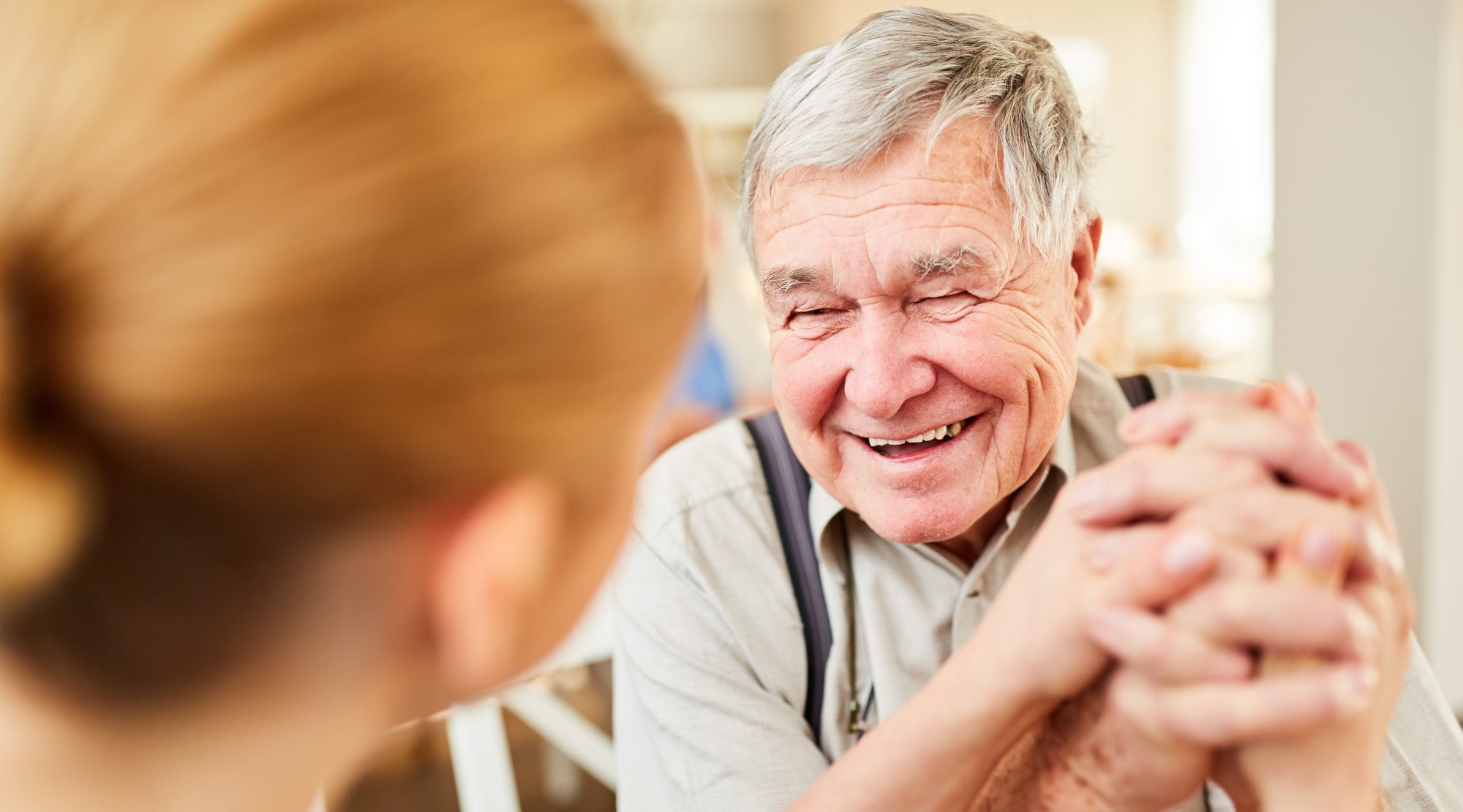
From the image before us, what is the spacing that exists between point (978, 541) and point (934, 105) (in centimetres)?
51

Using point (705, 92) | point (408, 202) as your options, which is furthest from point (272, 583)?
point (705, 92)

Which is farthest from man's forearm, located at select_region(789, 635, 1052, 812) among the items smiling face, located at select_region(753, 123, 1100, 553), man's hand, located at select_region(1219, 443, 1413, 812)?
smiling face, located at select_region(753, 123, 1100, 553)

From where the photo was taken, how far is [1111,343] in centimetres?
613

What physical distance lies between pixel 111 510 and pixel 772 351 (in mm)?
827

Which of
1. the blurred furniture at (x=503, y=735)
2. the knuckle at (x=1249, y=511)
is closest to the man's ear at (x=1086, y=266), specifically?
the knuckle at (x=1249, y=511)

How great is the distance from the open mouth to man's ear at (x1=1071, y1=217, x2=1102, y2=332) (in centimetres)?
21

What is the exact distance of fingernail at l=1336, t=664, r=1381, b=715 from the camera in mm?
772

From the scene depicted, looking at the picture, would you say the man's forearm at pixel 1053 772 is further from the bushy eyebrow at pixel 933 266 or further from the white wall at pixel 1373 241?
the white wall at pixel 1373 241

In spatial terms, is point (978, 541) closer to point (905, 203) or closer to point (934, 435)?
point (934, 435)

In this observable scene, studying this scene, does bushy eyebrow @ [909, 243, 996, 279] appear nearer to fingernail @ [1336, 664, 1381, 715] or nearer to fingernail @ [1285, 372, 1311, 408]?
fingernail @ [1285, 372, 1311, 408]

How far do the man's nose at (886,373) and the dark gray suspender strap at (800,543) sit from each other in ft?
0.69

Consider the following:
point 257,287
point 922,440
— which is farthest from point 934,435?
point 257,287

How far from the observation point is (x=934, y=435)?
1.19m

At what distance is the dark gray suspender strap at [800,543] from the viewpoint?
1.26 meters
